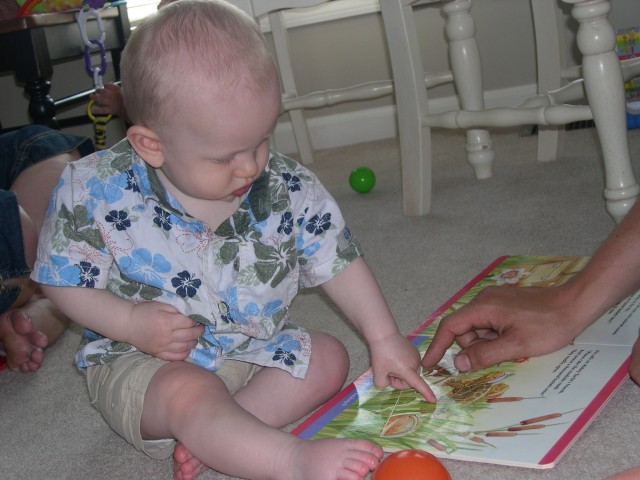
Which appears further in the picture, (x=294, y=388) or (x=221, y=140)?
(x=294, y=388)

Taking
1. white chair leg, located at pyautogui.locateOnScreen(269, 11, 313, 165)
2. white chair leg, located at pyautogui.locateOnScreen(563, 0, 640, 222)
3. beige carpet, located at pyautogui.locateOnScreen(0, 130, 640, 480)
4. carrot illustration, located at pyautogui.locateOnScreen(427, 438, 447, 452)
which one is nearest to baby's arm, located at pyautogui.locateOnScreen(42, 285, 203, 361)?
beige carpet, located at pyautogui.locateOnScreen(0, 130, 640, 480)

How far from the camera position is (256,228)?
2.57 feet

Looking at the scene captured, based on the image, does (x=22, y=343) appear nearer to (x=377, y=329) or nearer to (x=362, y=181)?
(x=377, y=329)

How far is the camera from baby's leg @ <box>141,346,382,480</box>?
603 millimetres

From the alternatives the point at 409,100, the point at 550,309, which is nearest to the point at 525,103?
the point at 409,100

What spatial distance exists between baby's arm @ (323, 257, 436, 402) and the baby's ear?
22cm

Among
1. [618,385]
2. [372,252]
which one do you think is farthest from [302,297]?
[618,385]

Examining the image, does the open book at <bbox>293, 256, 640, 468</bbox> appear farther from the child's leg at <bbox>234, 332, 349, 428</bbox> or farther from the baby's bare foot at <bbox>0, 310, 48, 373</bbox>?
the baby's bare foot at <bbox>0, 310, 48, 373</bbox>

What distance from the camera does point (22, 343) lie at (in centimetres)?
105

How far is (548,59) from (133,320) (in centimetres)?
121

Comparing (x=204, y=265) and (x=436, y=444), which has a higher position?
(x=204, y=265)

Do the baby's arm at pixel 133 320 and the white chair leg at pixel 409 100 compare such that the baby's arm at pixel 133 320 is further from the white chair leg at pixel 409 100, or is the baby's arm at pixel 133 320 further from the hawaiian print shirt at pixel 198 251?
the white chair leg at pixel 409 100

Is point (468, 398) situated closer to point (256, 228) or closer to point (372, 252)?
point (256, 228)

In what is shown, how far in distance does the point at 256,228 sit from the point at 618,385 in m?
0.36
